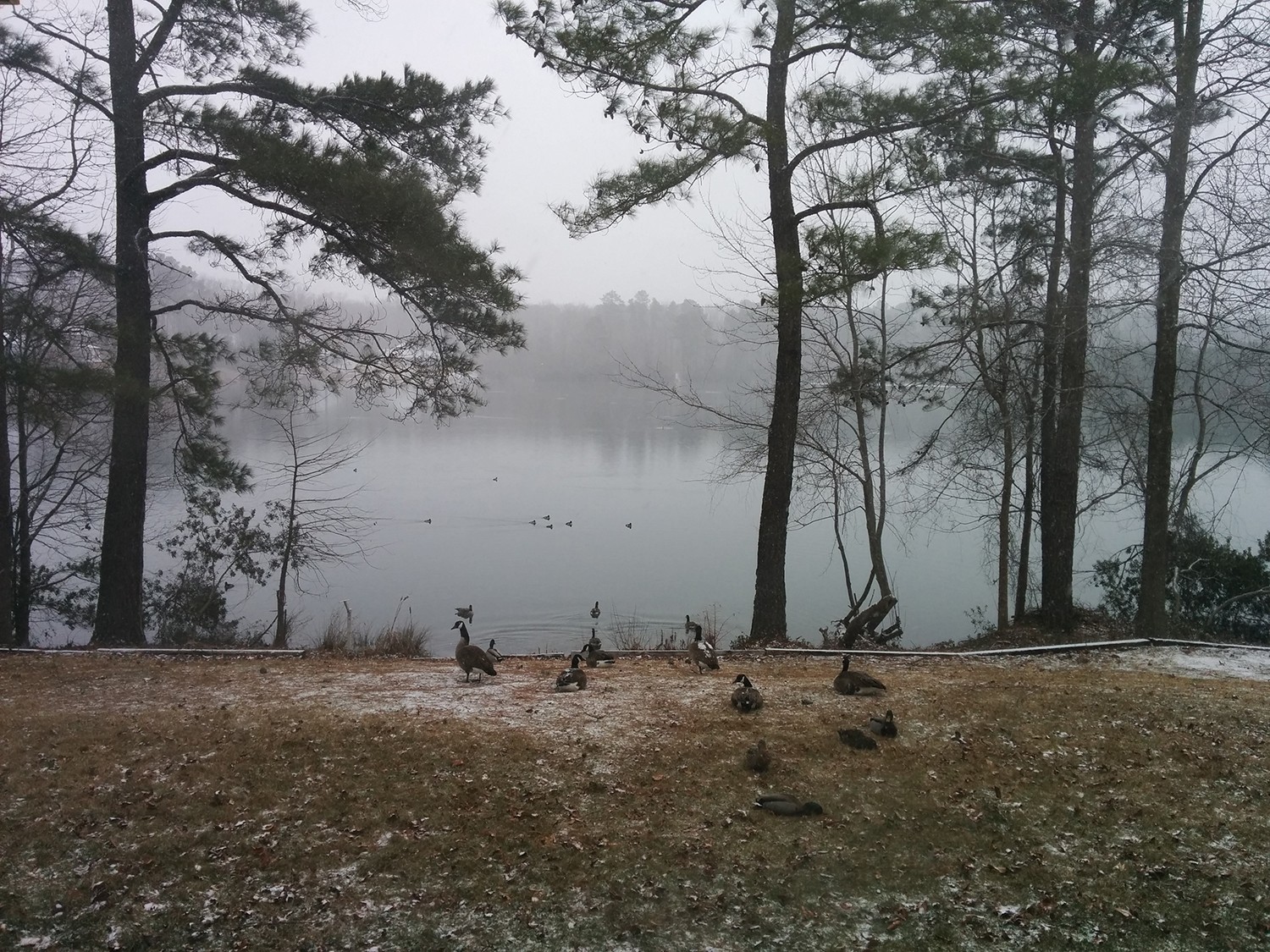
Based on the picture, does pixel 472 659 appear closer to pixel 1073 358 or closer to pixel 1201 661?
pixel 1201 661

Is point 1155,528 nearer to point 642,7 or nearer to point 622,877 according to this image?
point 642,7

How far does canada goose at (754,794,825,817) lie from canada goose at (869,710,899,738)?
3.34 feet

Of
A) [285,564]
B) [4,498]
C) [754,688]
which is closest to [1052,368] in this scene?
[754,688]

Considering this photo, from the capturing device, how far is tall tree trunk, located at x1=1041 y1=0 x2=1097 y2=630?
9.81 metres

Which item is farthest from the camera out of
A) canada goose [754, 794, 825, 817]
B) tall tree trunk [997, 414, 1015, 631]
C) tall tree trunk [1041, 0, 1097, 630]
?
tall tree trunk [997, 414, 1015, 631]

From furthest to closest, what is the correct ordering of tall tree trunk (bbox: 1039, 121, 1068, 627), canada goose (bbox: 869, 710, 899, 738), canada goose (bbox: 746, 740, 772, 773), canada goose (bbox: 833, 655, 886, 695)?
tall tree trunk (bbox: 1039, 121, 1068, 627) → canada goose (bbox: 833, 655, 886, 695) → canada goose (bbox: 869, 710, 899, 738) → canada goose (bbox: 746, 740, 772, 773)

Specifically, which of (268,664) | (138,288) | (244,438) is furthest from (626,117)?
(244,438)

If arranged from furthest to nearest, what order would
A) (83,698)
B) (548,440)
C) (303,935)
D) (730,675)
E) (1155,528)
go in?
(548,440), (1155,528), (730,675), (83,698), (303,935)

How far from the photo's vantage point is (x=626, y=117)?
9289 mm

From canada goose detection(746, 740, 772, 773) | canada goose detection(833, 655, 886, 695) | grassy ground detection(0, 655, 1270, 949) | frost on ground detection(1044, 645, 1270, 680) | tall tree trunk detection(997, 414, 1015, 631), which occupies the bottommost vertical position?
grassy ground detection(0, 655, 1270, 949)

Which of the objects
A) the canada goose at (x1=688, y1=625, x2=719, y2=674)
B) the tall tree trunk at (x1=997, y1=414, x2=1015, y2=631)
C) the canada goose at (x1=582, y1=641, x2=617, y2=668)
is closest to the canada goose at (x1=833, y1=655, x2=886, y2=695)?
the canada goose at (x1=688, y1=625, x2=719, y2=674)

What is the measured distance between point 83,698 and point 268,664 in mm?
1700

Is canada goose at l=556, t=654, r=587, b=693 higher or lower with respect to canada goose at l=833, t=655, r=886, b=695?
lower

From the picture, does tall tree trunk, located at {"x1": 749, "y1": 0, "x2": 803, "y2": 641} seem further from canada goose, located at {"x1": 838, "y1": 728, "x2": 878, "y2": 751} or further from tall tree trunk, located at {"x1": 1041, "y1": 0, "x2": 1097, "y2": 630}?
canada goose, located at {"x1": 838, "y1": 728, "x2": 878, "y2": 751}
